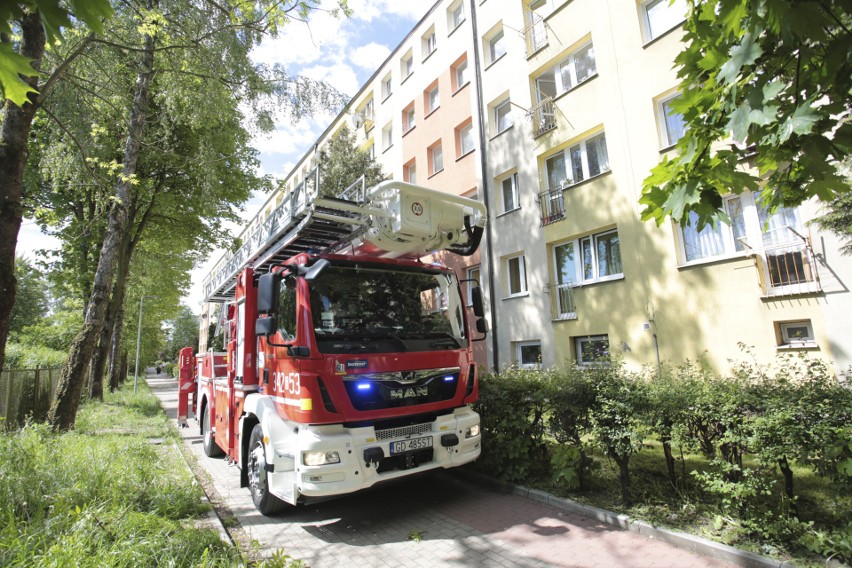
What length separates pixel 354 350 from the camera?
4711 mm

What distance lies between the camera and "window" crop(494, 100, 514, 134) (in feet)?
47.6

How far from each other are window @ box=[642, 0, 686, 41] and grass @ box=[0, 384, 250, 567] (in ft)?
39.8

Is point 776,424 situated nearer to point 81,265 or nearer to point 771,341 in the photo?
point 771,341

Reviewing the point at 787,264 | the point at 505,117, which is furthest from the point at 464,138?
the point at 787,264

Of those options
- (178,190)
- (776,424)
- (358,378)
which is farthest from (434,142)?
(776,424)

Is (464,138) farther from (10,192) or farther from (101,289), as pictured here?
(10,192)

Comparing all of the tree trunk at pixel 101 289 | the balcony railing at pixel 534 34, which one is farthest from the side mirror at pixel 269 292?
the balcony railing at pixel 534 34

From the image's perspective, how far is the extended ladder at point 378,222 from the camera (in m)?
5.18

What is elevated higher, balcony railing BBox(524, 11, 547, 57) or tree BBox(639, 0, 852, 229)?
balcony railing BBox(524, 11, 547, 57)

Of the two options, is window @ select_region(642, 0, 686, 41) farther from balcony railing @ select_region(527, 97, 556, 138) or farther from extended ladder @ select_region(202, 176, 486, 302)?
extended ladder @ select_region(202, 176, 486, 302)

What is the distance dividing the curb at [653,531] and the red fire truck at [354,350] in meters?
0.79

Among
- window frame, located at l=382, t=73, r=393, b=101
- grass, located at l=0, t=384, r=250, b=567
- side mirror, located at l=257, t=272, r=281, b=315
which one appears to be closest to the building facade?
side mirror, located at l=257, t=272, r=281, b=315

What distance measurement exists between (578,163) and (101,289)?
11506 millimetres

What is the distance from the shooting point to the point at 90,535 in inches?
130
